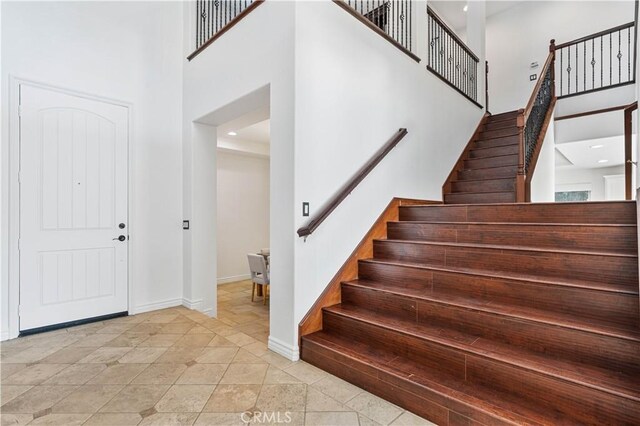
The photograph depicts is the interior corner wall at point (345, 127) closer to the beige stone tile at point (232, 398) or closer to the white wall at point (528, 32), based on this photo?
the beige stone tile at point (232, 398)

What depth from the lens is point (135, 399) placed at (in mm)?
1945

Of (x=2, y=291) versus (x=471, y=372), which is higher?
(x=2, y=291)

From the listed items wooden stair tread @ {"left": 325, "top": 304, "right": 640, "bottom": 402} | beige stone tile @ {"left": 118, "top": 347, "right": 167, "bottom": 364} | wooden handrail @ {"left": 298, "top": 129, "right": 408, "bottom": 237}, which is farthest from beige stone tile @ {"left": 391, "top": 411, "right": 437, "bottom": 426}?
beige stone tile @ {"left": 118, "top": 347, "right": 167, "bottom": 364}

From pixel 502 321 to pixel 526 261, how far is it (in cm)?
58

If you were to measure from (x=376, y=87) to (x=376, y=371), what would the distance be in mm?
2594

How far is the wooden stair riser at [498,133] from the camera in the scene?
4.91 metres

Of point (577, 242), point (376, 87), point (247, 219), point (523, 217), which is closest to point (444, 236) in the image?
point (523, 217)

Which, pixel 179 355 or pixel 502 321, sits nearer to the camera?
pixel 502 321

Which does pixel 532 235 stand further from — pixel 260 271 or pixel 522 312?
pixel 260 271

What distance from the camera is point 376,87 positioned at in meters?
3.28

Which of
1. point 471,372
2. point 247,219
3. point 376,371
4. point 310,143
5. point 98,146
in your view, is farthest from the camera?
point 247,219

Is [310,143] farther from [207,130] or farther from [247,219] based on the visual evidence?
[247,219]

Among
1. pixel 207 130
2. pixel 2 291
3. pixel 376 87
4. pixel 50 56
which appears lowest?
pixel 2 291

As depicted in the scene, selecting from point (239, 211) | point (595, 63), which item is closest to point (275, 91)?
point (239, 211)
